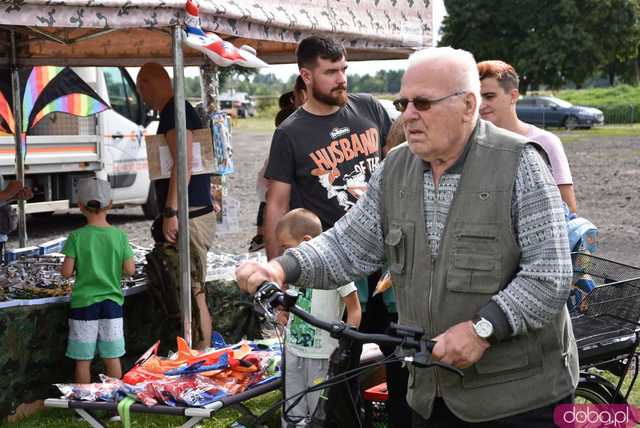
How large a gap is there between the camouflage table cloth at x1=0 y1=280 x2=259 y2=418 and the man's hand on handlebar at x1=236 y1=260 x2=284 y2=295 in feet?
7.11

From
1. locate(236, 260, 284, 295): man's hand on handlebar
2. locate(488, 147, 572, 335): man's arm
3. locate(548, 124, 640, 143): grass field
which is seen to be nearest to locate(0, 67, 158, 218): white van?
locate(236, 260, 284, 295): man's hand on handlebar

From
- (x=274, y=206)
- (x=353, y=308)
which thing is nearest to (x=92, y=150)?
(x=274, y=206)

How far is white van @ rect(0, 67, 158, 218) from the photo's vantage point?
11.9 m

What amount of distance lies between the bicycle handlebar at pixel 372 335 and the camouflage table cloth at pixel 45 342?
232 cm

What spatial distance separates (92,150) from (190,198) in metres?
7.20

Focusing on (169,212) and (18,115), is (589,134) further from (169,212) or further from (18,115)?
(169,212)

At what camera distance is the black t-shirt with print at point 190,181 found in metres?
5.82

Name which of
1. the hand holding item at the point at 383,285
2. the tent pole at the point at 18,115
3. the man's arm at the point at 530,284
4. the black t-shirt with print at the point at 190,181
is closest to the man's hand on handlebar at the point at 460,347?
the man's arm at the point at 530,284

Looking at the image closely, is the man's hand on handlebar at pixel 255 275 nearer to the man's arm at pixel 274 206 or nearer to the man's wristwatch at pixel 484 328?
the man's wristwatch at pixel 484 328

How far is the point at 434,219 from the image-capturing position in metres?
2.72

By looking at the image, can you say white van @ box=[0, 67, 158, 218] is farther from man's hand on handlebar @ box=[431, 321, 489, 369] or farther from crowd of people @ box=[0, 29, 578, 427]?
man's hand on handlebar @ box=[431, 321, 489, 369]

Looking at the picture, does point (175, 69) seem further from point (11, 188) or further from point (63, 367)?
point (11, 188)

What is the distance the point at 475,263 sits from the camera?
2.61 m

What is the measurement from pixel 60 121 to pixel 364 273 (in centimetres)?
1015
